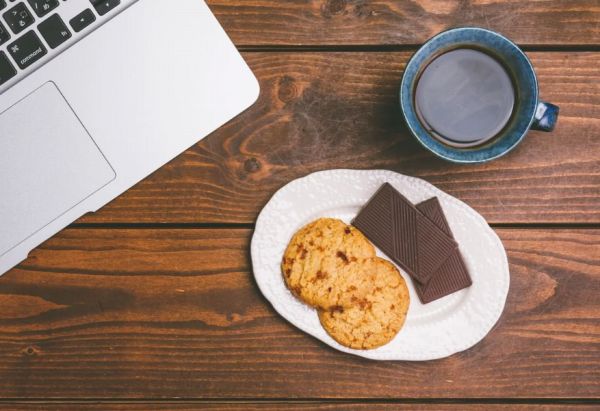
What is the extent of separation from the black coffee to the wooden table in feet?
0.18

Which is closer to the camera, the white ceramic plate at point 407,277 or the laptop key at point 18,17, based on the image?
the laptop key at point 18,17

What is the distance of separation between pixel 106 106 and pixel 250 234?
9.2 inches

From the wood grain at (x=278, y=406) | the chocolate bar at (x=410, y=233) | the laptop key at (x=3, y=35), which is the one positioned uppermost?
the laptop key at (x=3, y=35)

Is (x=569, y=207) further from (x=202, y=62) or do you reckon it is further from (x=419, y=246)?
(x=202, y=62)

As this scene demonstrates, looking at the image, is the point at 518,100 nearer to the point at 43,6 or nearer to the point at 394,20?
the point at 394,20

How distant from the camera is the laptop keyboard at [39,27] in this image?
63 centimetres

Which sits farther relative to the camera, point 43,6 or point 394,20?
point 394,20

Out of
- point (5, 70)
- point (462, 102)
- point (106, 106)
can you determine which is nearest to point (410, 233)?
point (462, 102)

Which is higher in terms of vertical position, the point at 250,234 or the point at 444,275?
the point at 250,234

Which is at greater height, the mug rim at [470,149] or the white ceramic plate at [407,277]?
the mug rim at [470,149]

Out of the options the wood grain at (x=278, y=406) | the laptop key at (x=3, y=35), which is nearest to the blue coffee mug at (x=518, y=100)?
the wood grain at (x=278, y=406)

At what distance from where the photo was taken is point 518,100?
68 cm

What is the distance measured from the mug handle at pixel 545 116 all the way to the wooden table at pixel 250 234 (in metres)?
0.09

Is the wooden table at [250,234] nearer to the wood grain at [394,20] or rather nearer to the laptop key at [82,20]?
the wood grain at [394,20]
